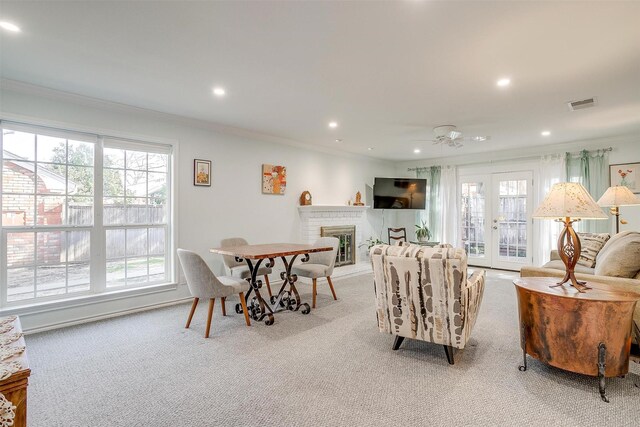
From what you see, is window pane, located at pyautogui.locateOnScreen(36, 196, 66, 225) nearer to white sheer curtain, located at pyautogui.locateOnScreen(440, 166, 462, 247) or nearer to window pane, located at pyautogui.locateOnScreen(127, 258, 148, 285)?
window pane, located at pyautogui.locateOnScreen(127, 258, 148, 285)

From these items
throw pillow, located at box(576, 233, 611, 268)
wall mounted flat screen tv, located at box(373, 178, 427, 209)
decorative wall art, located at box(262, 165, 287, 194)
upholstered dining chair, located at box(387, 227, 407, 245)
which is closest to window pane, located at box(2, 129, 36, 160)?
decorative wall art, located at box(262, 165, 287, 194)

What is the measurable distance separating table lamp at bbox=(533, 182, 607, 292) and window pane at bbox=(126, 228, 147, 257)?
424 centimetres

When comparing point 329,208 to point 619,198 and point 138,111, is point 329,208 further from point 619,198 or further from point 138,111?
point 619,198

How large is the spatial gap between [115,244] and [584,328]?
455 cm

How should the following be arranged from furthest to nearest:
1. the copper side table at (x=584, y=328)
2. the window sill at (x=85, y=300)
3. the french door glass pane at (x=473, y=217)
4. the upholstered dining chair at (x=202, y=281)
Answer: the french door glass pane at (x=473, y=217) < the window sill at (x=85, y=300) < the upholstered dining chair at (x=202, y=281) < the copper side table at (x=584, y=328)

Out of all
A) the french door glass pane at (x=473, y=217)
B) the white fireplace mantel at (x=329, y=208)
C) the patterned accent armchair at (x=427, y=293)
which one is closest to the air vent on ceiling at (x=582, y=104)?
the patterned accent armchair at (x=427, y=293)

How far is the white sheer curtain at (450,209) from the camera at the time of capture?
7.02m

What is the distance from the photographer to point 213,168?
4602 mm

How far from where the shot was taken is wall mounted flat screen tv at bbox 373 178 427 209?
7.02 m

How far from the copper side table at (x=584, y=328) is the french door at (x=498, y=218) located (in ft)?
14.6

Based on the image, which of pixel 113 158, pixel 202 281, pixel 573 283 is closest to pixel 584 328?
pixel 573 283

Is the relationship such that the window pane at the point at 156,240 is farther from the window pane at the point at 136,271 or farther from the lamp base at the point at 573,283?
the lamp base at the point at 573,283

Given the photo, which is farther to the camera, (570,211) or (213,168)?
(213,168)

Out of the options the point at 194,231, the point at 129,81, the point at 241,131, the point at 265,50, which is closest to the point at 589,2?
the point at 265,50
